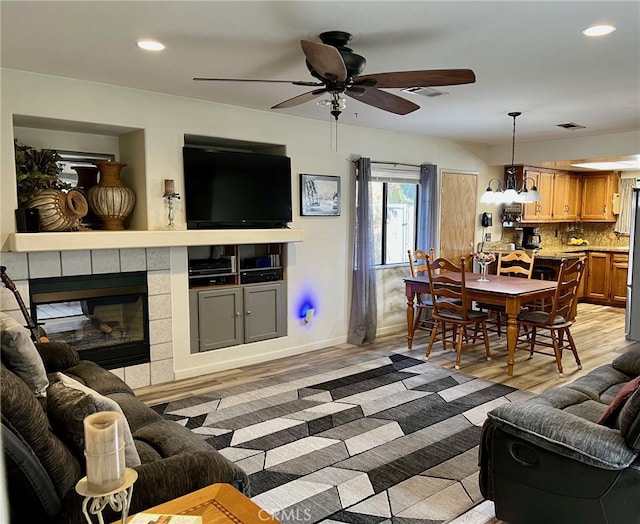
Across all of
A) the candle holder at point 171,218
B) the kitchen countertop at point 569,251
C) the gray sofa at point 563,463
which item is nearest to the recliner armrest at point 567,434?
the gray sofa at point 563,463

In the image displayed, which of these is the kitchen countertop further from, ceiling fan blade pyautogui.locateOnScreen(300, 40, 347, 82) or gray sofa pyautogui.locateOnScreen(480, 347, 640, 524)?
ceiling fan blade pyautogui.locateOnScreen(300, 40, 347, 82)

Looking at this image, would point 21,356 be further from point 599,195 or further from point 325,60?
point 599,195

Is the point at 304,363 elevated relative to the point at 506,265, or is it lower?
lower

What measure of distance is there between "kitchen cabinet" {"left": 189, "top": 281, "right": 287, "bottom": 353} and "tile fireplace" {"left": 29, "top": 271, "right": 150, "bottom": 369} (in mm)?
488

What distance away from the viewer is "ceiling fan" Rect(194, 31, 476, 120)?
92.4 inches

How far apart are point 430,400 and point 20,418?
3.16 meters

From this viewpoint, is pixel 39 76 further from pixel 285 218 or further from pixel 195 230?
pixel 285 218


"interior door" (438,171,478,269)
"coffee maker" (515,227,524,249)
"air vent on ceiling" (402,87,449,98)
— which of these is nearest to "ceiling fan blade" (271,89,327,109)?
"air vent on ceiling" (402,87,449,98)

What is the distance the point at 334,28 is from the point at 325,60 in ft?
1.40

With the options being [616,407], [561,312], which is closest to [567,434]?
[616,407]

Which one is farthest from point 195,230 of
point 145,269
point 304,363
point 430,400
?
point 430,400

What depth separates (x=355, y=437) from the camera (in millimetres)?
3320

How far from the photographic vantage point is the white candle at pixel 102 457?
41.4 inches

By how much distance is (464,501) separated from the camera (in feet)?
8.54
